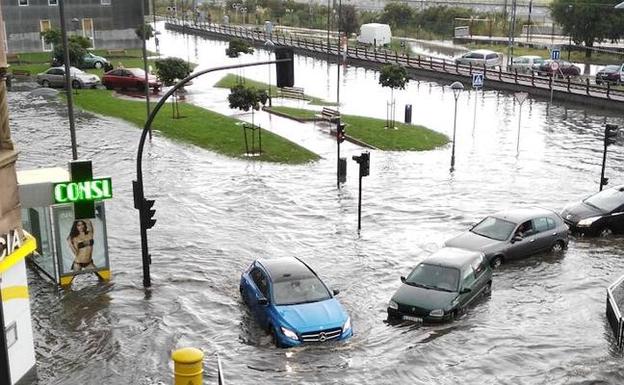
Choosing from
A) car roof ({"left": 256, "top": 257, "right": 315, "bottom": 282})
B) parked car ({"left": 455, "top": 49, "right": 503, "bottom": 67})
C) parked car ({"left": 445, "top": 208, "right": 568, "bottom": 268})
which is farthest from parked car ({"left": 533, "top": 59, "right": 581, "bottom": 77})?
car roof ({"left": 256, "top": 257, "right": 315, "bottom": 282})

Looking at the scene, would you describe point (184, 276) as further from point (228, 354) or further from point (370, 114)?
point (370, 114)

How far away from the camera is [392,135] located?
3731cm

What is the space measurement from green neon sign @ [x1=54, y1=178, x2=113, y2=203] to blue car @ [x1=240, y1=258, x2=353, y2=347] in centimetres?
382

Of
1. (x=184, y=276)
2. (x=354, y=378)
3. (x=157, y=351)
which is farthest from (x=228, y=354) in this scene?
(x=184, y=276)

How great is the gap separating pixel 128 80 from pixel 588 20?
48.9 meters

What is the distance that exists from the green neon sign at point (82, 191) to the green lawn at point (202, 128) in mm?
15145

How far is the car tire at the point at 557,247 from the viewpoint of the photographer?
21.9m

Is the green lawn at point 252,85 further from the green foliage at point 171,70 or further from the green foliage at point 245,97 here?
the green foliage at point 245,97

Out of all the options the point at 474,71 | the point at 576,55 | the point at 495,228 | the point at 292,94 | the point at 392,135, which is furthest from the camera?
the point at 576,55

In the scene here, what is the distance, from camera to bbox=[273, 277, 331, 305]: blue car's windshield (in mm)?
16062

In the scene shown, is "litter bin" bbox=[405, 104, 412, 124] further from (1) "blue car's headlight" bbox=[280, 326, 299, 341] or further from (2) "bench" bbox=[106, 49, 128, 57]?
(2) "bench" bbox=[106, 49, 128, 57]

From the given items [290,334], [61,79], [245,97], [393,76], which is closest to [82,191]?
[290,334]

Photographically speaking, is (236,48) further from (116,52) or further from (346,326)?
(346,326)

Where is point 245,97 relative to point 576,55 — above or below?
above
